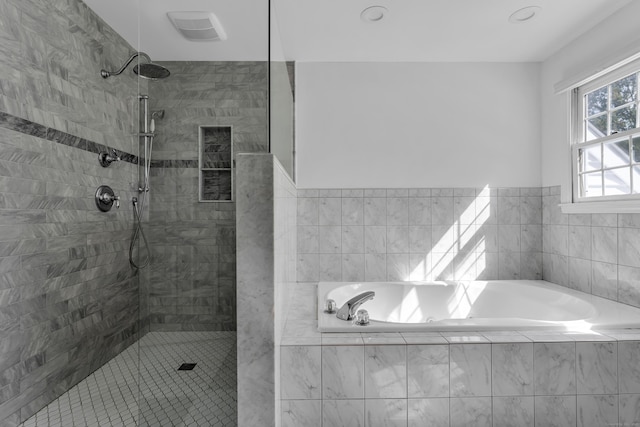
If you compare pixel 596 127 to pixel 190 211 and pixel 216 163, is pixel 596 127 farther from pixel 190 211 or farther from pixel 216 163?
pixel 190 211

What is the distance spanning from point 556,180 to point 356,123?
1649 mm

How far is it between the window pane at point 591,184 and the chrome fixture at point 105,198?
3.13 meters

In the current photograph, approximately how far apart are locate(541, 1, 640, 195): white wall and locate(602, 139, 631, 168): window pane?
0.28 m

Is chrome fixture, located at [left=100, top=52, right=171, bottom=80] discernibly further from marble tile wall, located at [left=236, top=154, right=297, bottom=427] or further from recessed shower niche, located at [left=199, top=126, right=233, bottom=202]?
marble tile wall, located at [left=236, top=154, right=297, bottom=427]

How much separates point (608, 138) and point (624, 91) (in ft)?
0.98

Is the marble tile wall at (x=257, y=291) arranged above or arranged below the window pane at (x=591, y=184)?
below

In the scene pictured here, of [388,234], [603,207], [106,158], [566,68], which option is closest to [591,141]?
[603,207]

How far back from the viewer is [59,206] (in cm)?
196

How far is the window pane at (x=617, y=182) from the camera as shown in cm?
225

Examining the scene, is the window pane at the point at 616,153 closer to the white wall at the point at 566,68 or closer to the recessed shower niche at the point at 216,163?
the white wall at the point at 566,68

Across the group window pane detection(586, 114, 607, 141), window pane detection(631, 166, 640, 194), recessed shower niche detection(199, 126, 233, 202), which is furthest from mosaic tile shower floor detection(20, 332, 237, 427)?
window pane detection(586, 114, 607, 141)

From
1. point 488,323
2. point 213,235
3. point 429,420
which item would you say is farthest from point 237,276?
point 488,323

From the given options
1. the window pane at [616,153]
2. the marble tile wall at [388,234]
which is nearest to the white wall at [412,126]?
the marble tile wall at [388,234]

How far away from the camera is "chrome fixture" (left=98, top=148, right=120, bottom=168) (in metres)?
2.02
